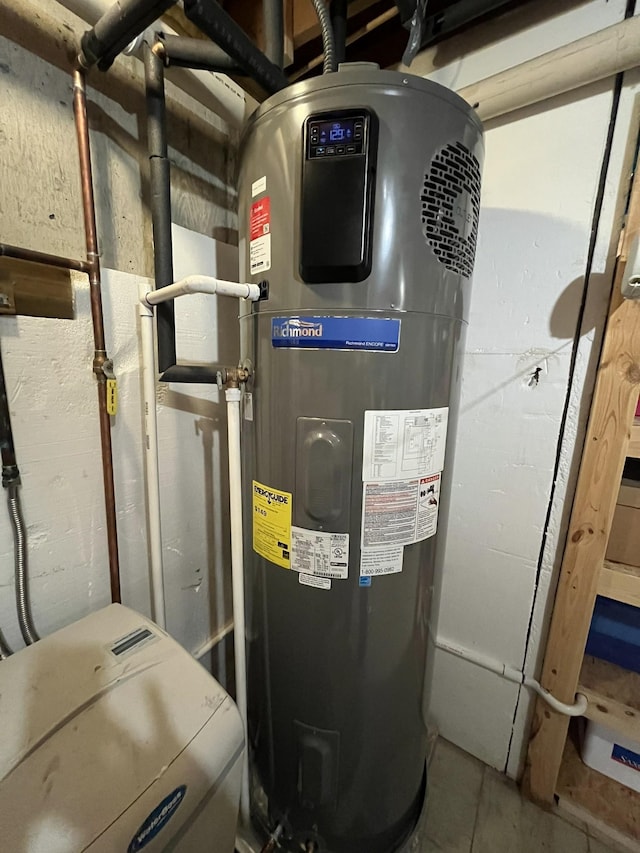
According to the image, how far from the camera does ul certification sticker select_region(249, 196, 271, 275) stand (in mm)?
688

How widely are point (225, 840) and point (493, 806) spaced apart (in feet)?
3.07

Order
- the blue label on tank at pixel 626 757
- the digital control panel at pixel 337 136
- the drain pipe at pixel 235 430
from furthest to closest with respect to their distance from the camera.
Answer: the blue label on tank at pixel 626 757 → the drain pipe at pixel 235 430 → the digital control panel at pixel 337 136

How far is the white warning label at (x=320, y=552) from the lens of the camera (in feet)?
2.37

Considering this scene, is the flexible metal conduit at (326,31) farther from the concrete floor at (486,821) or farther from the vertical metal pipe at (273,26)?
the concrete floor at (486,821)

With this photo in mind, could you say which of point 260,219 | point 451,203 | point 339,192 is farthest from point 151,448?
point 451,203

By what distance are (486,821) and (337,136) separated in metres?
1.78

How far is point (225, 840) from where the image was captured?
0.67 meters

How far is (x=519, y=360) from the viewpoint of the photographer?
107 cm

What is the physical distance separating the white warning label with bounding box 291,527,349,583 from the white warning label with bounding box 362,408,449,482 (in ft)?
0.46

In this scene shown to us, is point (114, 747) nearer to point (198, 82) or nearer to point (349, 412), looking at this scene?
point (349, 412)

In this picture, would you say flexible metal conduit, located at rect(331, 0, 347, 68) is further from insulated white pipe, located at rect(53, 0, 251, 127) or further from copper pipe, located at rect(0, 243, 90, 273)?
copper pipe, located at rect(0, 243, 90, 273)

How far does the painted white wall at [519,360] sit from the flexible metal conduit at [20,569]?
3.77 ft

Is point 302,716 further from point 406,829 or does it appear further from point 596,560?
point 596,560

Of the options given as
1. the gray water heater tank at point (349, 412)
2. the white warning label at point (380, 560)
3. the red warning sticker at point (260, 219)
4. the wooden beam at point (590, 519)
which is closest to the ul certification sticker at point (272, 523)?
the gray water heater tank at point (349, 412)
